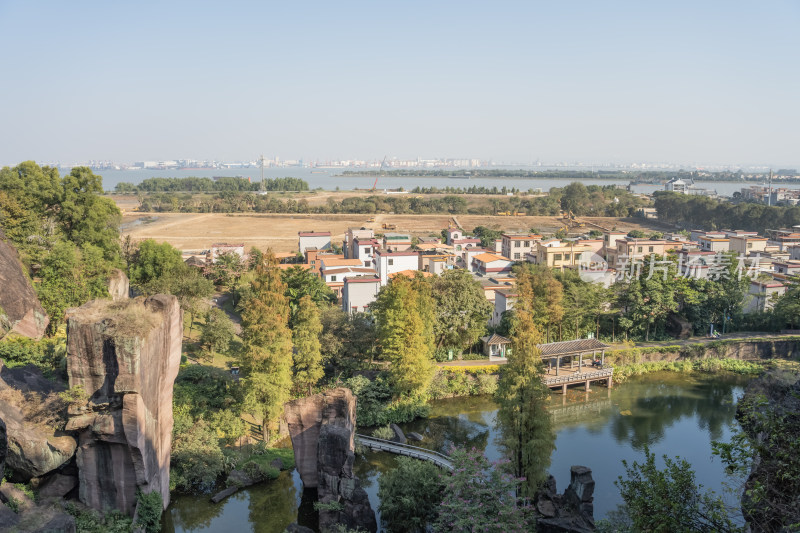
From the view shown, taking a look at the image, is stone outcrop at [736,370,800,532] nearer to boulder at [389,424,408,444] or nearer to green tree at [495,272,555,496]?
green tree at [495,272,555,496]

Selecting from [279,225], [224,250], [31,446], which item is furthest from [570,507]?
[279,225]

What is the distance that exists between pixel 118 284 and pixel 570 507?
1806 cm

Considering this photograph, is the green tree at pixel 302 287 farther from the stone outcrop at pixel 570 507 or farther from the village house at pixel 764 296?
the village house at pixel 764 296

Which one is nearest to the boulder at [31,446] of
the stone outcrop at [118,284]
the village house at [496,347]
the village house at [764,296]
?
the stone outcrop at [118,284]

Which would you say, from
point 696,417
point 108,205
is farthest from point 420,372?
point 108,205

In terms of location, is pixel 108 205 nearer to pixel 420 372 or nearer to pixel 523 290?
pixel 420 372

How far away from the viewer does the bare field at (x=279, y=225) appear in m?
55.4

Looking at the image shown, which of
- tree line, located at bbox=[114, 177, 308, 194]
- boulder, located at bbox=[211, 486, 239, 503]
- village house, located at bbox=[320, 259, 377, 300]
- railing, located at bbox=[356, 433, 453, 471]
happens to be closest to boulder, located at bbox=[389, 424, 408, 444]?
railing, located at bbox=[356, 433, 453, 471]

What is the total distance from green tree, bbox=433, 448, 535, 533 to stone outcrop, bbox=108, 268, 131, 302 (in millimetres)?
15473

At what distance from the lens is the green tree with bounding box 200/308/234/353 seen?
21.3 metres

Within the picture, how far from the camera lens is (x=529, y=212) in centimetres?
7925

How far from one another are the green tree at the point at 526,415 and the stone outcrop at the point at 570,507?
414 mm

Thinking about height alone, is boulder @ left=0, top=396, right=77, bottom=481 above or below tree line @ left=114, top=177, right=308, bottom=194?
below

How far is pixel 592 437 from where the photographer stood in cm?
1861
